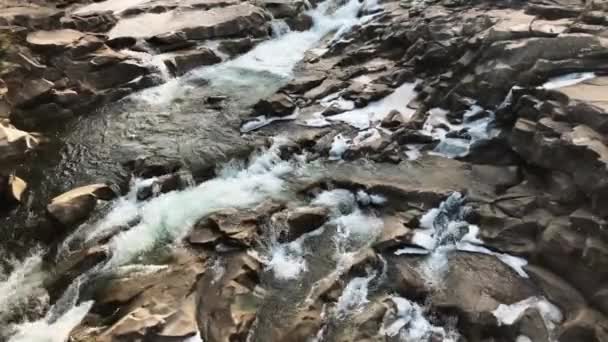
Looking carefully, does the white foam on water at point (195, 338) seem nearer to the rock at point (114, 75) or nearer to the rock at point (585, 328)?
the rock at point (585, 328)

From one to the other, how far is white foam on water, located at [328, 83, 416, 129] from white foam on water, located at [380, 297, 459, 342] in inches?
178

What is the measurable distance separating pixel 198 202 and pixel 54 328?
2943 mm

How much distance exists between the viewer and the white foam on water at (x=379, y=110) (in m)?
10.8

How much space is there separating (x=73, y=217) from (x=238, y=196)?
269cm

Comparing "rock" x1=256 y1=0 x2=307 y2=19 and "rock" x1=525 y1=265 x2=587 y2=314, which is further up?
"rock" x1=256 y1=0 x2=307 y2=19

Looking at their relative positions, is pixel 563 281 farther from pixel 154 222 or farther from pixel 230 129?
pixel 230 129

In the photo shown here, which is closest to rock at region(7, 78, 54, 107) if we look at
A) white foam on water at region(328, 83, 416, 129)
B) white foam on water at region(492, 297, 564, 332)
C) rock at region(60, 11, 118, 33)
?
rock at region(60, 11, 118, 33)

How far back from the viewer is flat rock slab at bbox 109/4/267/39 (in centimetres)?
1385

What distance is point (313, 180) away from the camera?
925 centimetres

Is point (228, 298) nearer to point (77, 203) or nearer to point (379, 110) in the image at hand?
point (77, 203)

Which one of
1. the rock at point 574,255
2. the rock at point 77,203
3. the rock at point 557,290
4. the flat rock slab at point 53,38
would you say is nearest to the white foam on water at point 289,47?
the flat rock slab at point 53,38

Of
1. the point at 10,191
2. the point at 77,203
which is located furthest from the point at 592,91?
the point at 10,191

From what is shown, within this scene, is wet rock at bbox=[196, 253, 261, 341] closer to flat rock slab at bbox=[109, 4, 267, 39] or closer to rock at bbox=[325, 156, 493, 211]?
rock at bbox=[325, 156, 493, 211]

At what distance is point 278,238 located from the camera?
803 centimetres
